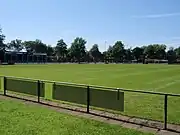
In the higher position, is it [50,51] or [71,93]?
[50,51]

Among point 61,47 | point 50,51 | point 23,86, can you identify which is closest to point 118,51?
point 61,47

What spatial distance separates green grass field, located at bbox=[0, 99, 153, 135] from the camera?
6.95 meters

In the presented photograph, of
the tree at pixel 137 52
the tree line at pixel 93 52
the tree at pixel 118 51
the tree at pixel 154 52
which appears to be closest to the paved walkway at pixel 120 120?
the tree line at pixel 93 52

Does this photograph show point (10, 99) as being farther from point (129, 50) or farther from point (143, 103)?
point (129, 50)

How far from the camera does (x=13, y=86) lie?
1301 centimetres

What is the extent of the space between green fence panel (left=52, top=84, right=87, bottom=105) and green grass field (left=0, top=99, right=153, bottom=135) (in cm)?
89

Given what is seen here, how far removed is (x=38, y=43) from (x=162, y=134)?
162 m

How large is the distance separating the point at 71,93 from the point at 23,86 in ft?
11.2

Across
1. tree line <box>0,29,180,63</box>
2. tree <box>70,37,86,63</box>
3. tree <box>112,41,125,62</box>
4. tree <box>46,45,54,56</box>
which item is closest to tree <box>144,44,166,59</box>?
tree line <box>0,29,180,63</box>

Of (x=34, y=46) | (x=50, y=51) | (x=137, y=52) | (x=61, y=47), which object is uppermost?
(x=34, y=46)

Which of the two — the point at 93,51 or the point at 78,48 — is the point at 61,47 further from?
the point at 93,51

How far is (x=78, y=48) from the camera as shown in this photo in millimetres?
152250

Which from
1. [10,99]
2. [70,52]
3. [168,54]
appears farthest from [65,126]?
[168,54]

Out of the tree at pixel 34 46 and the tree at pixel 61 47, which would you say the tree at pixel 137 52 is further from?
the tree at pixel 34 46
